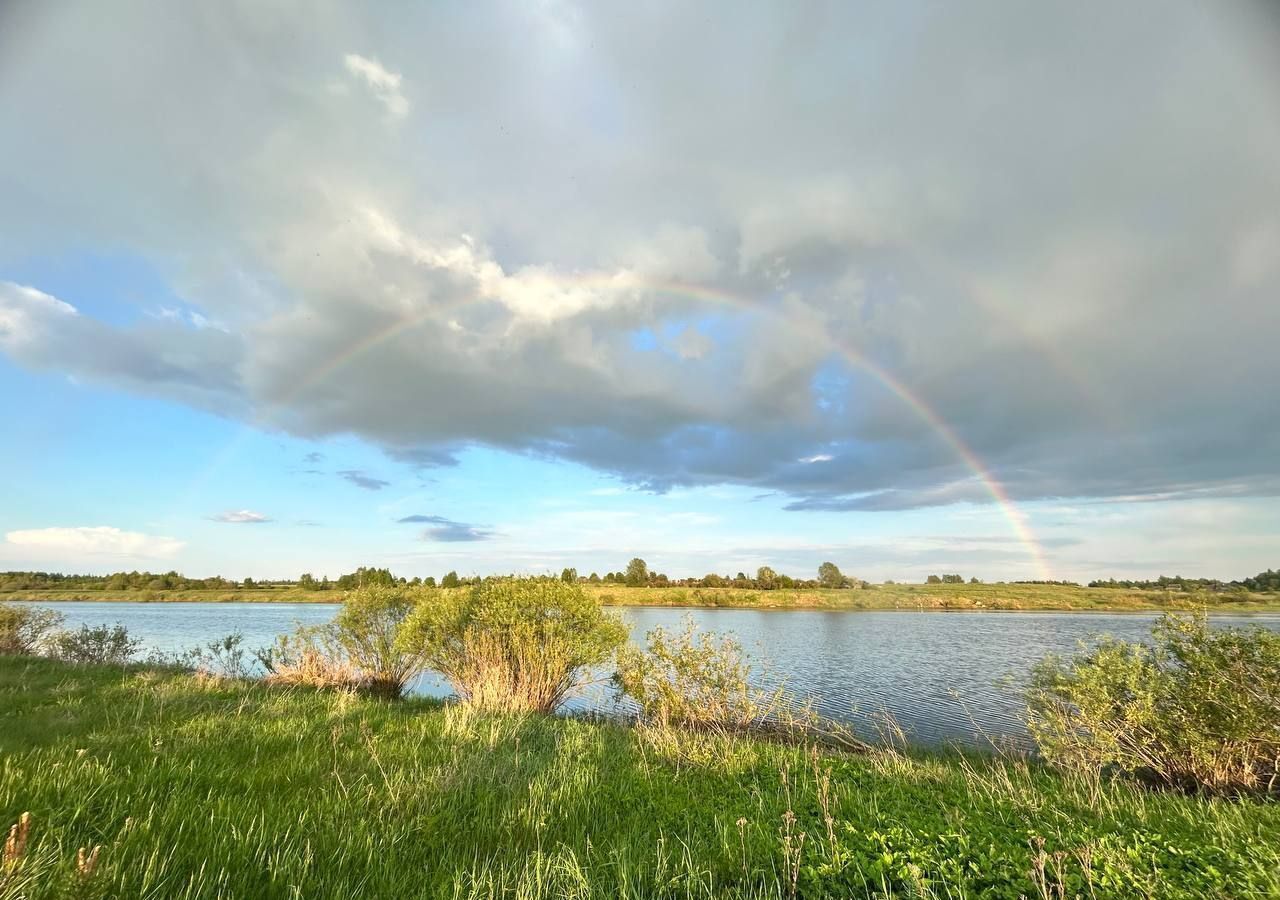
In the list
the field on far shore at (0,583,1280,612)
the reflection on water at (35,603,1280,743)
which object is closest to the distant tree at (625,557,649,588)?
the field on far shore at (0,583,1280,612)

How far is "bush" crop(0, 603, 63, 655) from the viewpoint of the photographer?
816 inches

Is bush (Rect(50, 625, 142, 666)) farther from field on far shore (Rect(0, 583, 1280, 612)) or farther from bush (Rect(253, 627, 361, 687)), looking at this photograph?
field on far shore (Rect(0, 583, 1280, 612))

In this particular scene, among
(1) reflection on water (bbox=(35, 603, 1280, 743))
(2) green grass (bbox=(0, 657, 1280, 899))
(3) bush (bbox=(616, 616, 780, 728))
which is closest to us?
(2) green grass (bbox=(0, 657, 1280, 899))

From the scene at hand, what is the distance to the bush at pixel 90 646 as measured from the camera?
63.9 feet

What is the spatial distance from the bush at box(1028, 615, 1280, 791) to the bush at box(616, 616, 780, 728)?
5.55 meters

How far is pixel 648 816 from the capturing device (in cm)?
566

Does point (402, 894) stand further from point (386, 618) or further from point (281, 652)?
point (281, 652)

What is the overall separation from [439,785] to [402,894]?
2411 mm

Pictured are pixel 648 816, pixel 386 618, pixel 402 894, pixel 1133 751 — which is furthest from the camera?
pixel 386 618

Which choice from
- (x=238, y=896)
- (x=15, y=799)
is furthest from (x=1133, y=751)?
(x=15, y=799)

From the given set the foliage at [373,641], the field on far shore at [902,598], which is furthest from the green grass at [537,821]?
the field on far shore at [902,598]

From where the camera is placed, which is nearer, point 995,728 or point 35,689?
Answer: point 35,689

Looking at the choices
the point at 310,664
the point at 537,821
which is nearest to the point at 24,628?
the point at 310,664

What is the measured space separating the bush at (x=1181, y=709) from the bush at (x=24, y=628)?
32.6m
